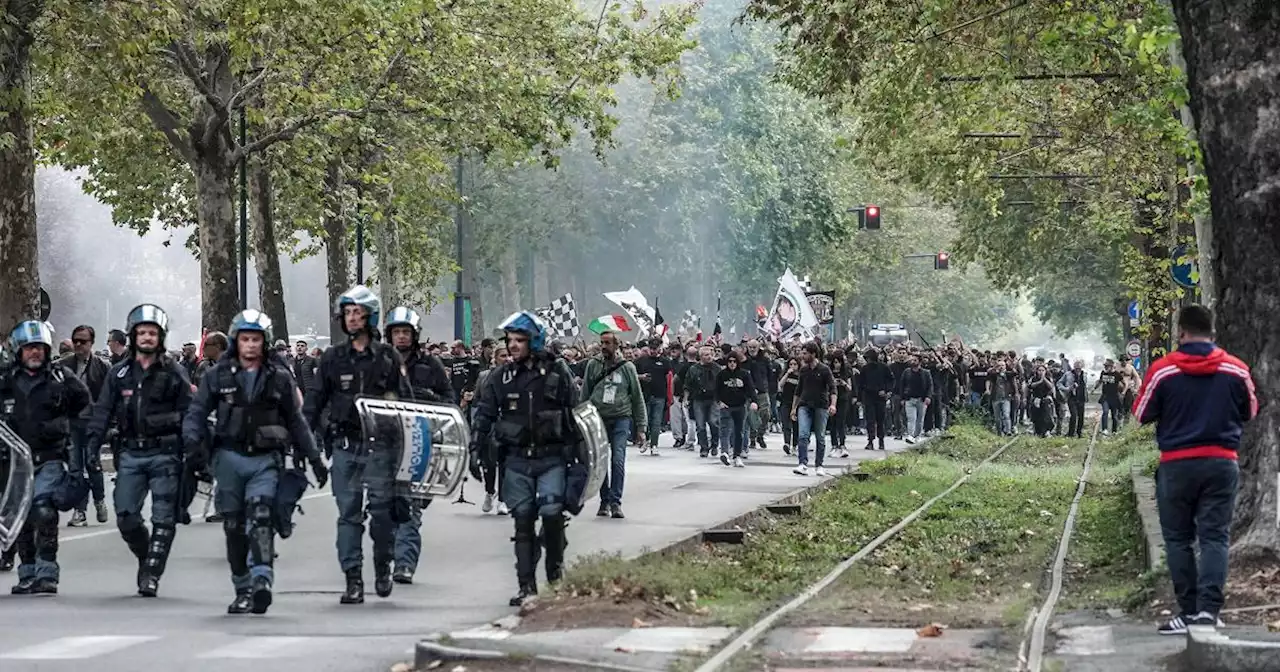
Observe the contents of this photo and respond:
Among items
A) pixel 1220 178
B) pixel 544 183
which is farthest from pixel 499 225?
pixel 1220 178

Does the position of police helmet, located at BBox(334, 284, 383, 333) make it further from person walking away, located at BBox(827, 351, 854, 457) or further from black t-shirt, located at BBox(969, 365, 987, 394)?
black t-shirt, located at BBox(969, 365, 987, 394)

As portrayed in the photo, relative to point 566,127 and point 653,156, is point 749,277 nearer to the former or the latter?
point 653,156

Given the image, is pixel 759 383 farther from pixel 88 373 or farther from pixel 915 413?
pixel 88 373

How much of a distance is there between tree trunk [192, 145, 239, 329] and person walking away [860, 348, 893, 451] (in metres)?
11.4

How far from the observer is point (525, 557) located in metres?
13.2

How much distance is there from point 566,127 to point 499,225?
122 feet

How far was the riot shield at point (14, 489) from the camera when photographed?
1230 centimetres

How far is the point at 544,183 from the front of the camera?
247ft

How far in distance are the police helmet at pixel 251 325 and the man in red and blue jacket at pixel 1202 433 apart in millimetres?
4916

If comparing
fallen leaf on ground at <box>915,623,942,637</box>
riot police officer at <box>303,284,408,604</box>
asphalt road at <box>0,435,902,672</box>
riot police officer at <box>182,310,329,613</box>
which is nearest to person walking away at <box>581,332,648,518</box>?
asphalt road at <box>0,435,902,672</box>

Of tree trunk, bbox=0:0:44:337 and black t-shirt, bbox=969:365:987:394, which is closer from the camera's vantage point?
tree trunk, bbox=0:0:44:337

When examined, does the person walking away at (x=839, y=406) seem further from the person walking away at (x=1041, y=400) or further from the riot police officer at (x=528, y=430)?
the riot police officer at (x=528, y=430)

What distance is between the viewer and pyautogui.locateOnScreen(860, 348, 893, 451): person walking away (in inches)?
1542

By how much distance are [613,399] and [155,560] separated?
24.9 ft
